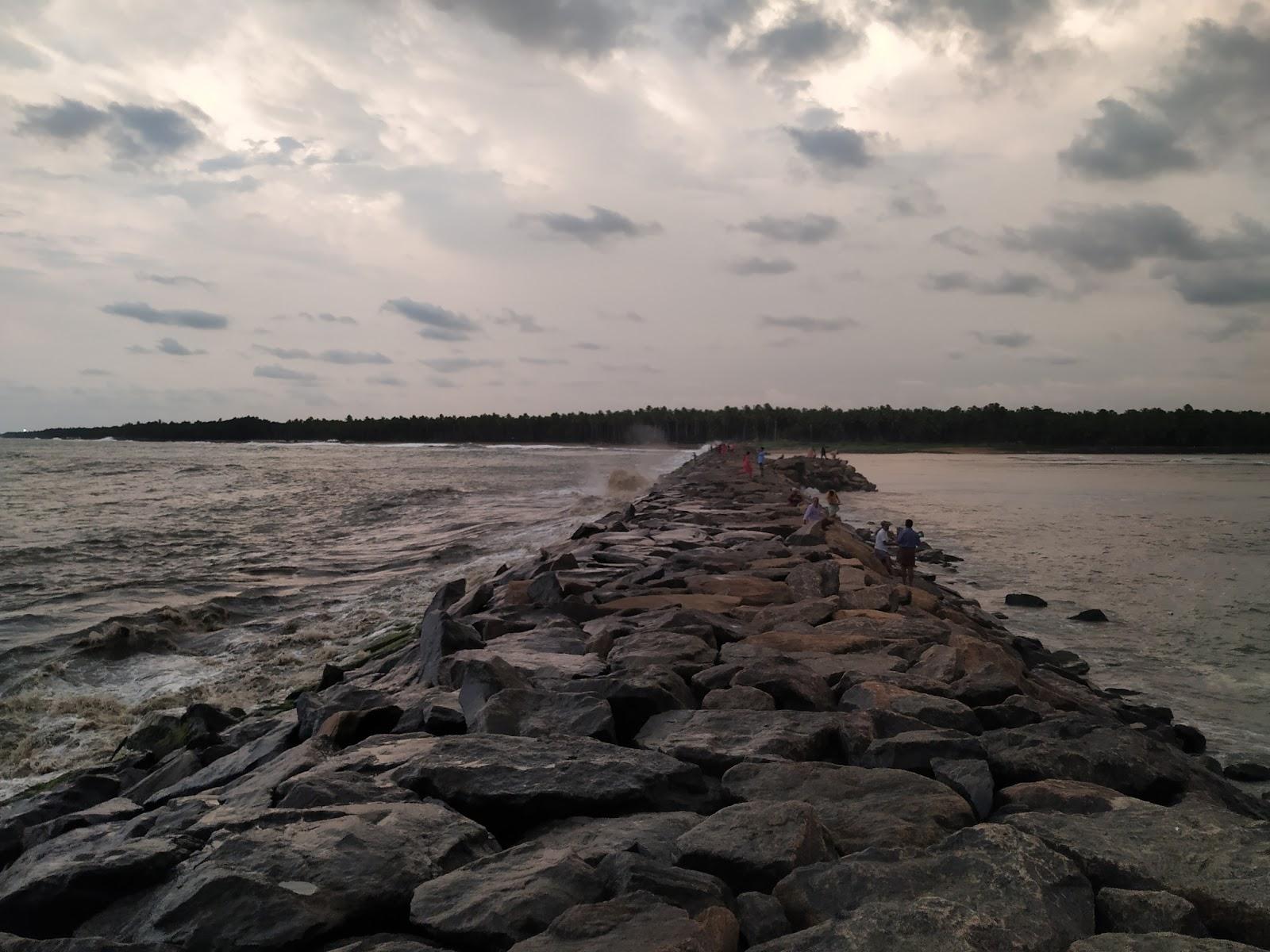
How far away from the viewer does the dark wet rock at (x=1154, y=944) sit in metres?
1.83

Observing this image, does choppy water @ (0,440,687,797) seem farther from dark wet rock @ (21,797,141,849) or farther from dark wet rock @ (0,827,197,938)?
dark wet rock @ (0,827,197,938)

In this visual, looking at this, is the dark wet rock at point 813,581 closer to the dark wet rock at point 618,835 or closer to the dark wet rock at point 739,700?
the dark wet rock at point 739,700

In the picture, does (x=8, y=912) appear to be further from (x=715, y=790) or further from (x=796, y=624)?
(x=796, y=624)

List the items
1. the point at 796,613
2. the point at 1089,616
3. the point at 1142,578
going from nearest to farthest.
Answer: the point at 796,613 → the point at 1089,616 → the point at 1142,578

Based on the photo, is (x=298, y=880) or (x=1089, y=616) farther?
(x=1089, y=616)

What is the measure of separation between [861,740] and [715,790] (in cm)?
71

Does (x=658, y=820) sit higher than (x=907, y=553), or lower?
higher

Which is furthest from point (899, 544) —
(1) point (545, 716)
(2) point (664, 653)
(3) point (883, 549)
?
(1) point (545, 716)

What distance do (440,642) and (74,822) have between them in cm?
205

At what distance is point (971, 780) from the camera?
2902 millimetres

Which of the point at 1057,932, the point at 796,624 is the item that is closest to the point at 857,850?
the point at 1057,932

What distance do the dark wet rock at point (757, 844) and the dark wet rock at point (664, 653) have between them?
5.85 feet

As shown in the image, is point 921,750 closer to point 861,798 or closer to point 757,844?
point 861,798

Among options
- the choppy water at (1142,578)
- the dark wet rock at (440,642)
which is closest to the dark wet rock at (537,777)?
the dark wet rock at (440,642)
